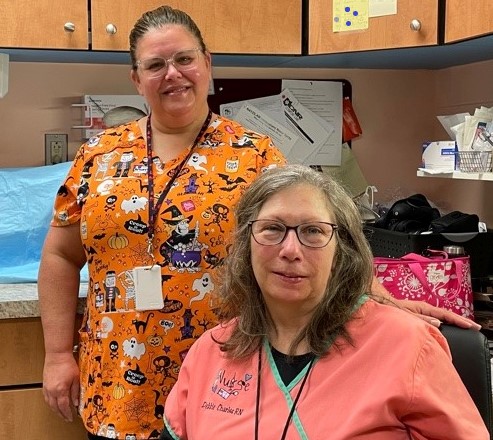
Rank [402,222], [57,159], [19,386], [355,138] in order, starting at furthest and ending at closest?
[355,138] < [57,159] < [402,222] < [19,386]

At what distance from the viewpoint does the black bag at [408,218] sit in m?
2.10

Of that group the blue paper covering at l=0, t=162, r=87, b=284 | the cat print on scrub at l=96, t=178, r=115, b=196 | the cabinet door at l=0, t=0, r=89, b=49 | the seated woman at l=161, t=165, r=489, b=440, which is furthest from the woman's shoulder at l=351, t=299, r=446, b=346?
the cabinet door at l=0, t=0, r=89, b=49

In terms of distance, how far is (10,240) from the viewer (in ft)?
6.97

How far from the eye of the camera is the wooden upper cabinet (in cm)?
170

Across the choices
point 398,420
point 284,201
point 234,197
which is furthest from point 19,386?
point 398,420

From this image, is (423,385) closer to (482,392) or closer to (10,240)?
(482,392)

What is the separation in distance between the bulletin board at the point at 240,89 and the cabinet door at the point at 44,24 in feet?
1.88

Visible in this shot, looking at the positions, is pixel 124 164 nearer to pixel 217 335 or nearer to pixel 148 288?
pixel 148 288

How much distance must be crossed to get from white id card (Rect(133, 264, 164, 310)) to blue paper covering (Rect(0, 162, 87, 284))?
23.1 inches

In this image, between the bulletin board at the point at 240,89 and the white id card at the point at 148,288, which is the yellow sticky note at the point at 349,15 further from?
the white id card at the point at 148,288

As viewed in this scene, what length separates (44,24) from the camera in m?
2.03

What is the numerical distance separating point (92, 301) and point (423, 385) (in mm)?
782

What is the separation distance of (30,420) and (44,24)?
3.40 ft

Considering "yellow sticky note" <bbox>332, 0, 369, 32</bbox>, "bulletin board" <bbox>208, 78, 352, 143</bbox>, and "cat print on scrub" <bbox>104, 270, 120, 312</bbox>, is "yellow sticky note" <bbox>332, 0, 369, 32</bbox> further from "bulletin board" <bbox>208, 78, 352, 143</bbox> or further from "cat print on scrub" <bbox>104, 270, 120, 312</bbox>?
"cat print on scrub" <bbox>104, 270, 120, 312</bbox>
